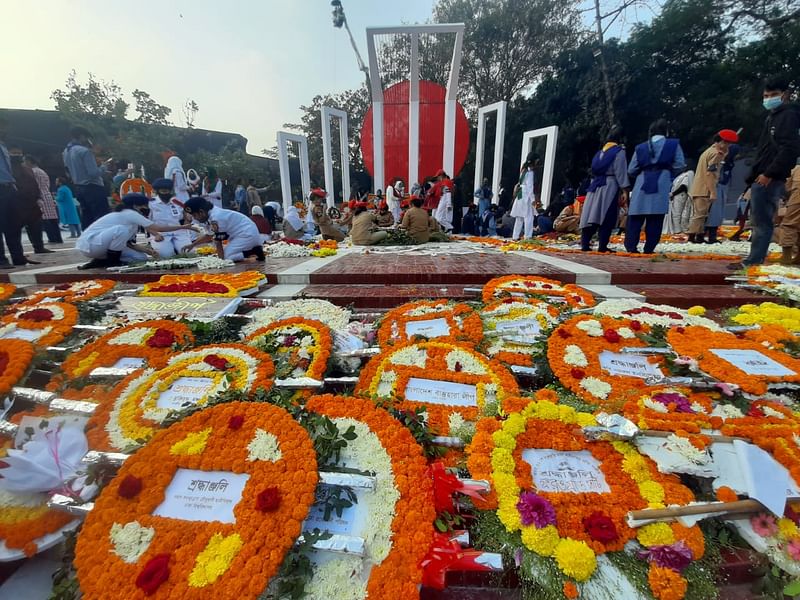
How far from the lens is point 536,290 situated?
3.52m

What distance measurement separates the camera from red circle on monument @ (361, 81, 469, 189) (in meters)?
14.2

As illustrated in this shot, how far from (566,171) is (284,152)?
13.0 meters

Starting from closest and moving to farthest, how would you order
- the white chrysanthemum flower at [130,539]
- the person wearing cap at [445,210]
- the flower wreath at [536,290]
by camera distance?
the white chrysanthemum flower at [130,539] → the flower wreath at [536,290] → the person wearing cap at [445,210]

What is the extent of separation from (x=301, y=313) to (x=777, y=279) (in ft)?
15.1

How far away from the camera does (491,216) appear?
12.4 m

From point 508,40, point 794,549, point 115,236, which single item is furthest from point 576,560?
point 508,40

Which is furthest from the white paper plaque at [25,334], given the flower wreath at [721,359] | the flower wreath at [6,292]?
the flower wreath at [721,359]

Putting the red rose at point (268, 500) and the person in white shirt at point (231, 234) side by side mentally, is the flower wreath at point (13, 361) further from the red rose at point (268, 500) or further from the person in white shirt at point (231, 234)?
the person in white shirt at point (231, 234)

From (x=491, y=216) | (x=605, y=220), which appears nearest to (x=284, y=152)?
(x=491, y=216)

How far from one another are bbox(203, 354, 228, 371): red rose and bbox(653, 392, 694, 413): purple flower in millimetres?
2362

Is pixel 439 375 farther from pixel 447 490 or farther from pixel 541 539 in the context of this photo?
pixel 541 539

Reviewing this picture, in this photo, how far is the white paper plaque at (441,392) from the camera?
6.61 ft

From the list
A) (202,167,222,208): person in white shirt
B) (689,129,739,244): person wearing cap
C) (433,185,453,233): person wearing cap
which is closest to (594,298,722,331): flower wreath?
(689,129,739,244): person wearing cap

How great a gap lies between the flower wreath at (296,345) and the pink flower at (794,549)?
200 cm
